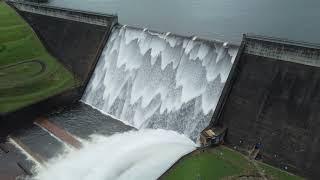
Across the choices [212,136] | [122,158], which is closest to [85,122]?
[122,158]

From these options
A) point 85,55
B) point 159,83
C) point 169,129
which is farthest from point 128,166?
point 85,55

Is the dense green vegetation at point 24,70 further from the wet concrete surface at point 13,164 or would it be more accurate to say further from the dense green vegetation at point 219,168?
the dense green vegetation at point 219,168

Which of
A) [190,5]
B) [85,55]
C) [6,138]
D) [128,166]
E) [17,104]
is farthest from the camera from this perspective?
[190,5]

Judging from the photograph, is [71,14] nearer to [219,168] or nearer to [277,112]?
[277,112]

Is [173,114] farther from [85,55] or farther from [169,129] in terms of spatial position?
[85,55]

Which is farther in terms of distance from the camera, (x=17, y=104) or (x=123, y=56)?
(x=123, y=56)

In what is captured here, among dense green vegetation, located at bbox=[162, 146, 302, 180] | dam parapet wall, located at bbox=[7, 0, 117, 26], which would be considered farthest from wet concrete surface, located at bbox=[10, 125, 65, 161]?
dam parapet wall, located at bbox=[7, 0, 117, 26]
